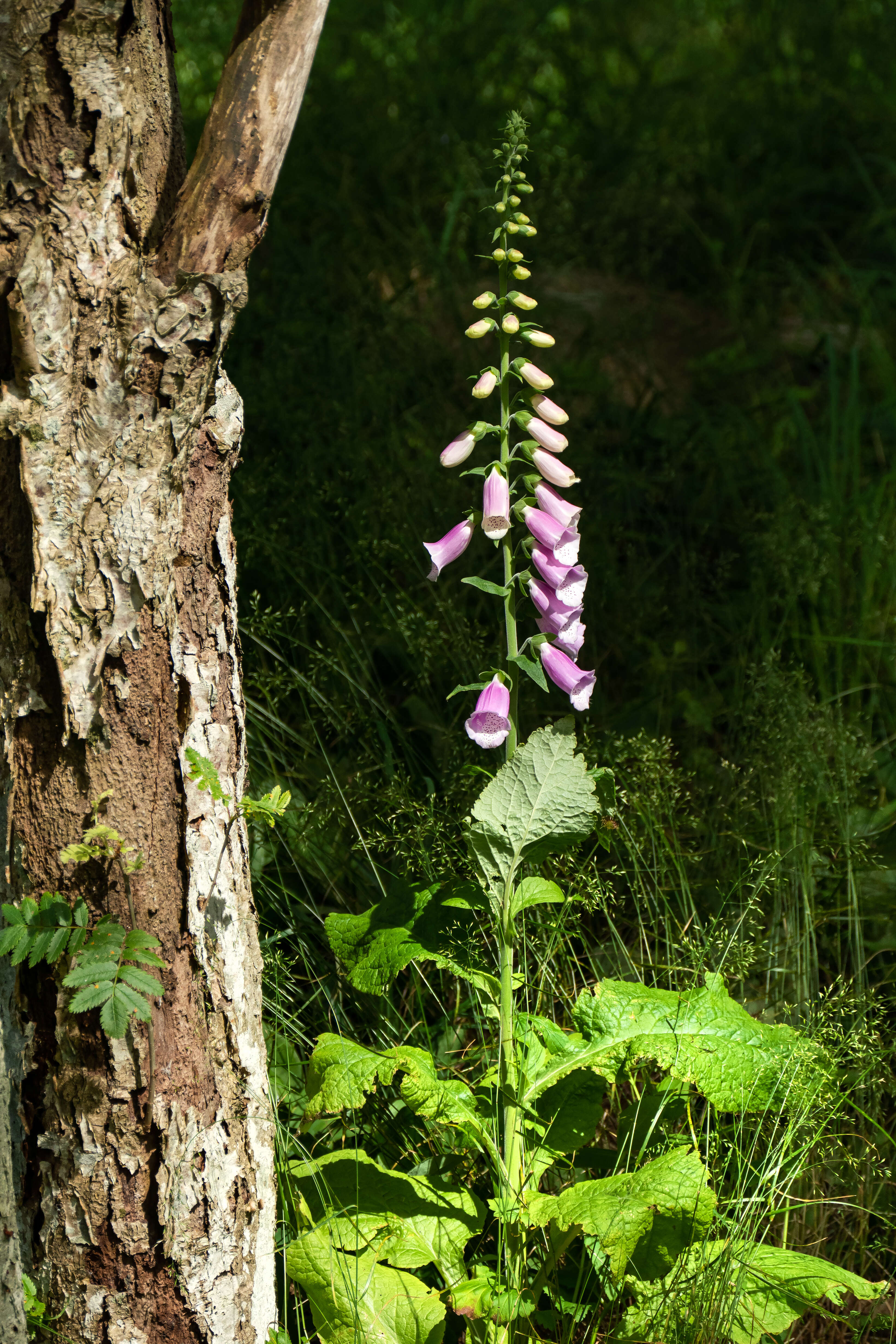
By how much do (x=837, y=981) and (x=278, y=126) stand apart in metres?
1.73

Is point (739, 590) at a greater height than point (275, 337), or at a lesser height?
lesser

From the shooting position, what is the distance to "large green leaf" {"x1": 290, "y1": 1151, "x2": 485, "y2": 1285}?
1741 mm

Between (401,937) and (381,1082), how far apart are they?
23 centimetres

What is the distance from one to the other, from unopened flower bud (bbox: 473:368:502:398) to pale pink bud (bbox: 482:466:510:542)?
0.09m

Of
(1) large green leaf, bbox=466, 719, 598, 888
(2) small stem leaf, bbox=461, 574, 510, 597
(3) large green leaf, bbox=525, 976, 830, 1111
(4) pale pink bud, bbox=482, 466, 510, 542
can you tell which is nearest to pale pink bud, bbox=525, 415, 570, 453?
(4) pale pink bud, bbox=482, 466, 510, 542

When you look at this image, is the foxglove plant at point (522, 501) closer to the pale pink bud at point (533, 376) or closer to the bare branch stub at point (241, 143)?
the pale pink bud at point (533, 376)

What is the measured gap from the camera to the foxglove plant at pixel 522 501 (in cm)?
176

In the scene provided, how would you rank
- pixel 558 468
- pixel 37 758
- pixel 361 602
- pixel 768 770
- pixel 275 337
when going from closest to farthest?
1. pixel 37 758
2. pixel 558 468
3. pixel 768 770
4. pixel 361 602
5. pixel 275 337

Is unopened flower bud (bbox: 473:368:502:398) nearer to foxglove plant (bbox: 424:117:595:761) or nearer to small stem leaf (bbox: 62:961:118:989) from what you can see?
foxglove plant (bbox: 424:117:595:761)

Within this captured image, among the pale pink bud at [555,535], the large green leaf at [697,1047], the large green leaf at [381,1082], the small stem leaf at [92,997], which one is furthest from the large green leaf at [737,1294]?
the pale pink bud at [555,535]

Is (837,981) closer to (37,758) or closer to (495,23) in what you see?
(37,758)

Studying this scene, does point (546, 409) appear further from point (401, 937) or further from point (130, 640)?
point (401, 937)

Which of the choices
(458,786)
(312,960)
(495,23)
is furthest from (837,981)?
(495,23)

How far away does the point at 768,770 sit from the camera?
2543mm
